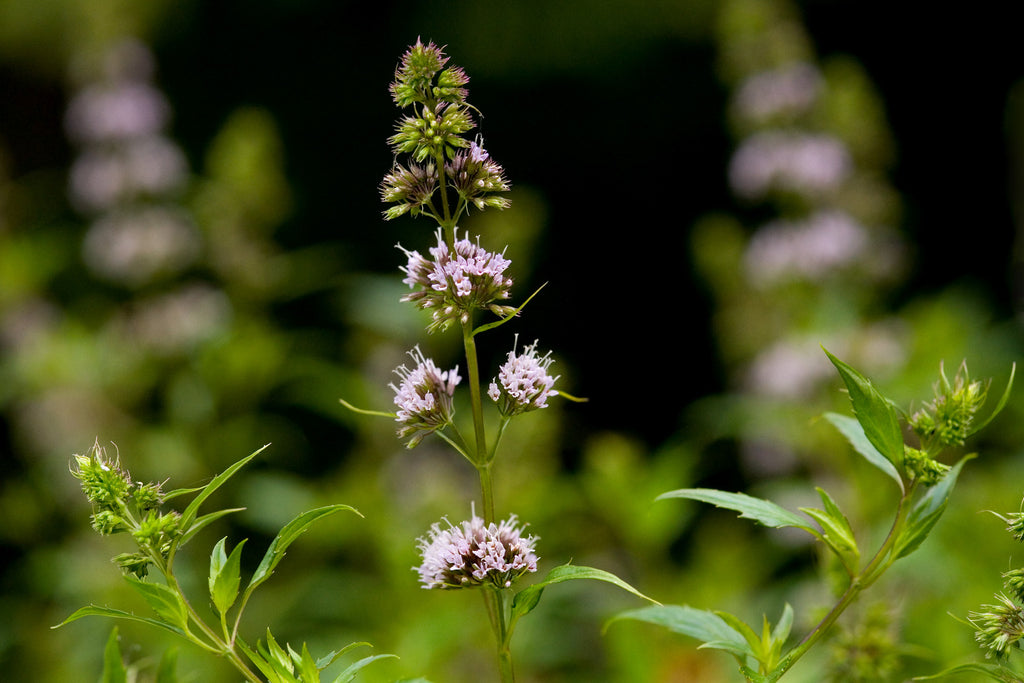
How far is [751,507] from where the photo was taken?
2.45ft

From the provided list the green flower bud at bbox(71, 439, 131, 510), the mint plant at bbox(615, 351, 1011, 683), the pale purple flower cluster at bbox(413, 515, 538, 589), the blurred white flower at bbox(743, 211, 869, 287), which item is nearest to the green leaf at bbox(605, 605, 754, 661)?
the mint plant at bbox(615, 351, 1011, 683)

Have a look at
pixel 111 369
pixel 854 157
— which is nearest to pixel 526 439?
pixel 111 369

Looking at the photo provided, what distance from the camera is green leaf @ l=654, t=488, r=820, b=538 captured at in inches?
28.6

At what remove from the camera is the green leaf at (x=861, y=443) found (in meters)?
0.80

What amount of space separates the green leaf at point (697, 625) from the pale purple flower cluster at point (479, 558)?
105 mm

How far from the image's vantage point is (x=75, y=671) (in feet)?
8.00

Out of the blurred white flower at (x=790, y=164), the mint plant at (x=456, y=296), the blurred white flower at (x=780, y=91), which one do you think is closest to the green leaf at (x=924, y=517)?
the mint plant at (x=456, y=296)

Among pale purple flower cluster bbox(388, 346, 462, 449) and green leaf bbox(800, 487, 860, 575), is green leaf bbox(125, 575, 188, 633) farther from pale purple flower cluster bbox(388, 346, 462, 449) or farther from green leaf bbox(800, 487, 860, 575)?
green leaf bbox(800, 487, 860, 575)

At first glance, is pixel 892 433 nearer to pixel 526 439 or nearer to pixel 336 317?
pixel 526 439

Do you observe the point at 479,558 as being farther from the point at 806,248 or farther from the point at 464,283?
the point at 806,248

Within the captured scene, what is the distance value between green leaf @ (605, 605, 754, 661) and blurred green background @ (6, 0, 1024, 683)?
0.34m

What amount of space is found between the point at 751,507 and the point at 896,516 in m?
0.13

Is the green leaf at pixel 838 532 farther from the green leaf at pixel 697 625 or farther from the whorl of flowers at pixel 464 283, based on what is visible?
the whorl of flowers at pixel 464 283

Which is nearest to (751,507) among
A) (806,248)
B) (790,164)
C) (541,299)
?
(806,248)
